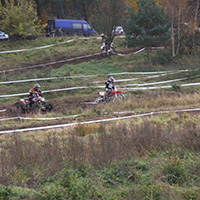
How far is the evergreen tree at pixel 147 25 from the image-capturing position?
28.2m

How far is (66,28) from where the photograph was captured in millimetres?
41188

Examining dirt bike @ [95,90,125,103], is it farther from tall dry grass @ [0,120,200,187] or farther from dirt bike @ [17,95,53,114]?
tall dry grass @ [0,120,200,187]

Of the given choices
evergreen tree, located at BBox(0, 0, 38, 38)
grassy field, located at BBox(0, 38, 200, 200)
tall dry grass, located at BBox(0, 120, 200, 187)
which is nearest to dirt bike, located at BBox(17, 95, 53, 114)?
grassy field, located at BBox(0, 38, 200, 200)

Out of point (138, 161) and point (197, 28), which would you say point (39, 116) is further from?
point (197, 28)

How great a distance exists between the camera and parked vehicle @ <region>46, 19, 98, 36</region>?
131ft

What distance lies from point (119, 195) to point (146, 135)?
2985 mm

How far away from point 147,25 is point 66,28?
1462cm

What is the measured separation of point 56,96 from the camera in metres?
21.8

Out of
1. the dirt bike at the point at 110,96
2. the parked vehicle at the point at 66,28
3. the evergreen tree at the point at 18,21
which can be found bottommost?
the dirt bike at the point at 110,96

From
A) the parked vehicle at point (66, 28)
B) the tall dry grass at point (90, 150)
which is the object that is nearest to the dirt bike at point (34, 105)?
the tall dry grass at point (90, 150)

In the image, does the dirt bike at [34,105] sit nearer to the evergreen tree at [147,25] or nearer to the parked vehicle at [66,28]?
the evergreen tree at [147,25]

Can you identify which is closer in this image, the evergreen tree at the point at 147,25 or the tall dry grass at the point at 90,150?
the tall dry grass at the point at 90,150

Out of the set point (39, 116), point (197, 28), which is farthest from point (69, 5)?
point (39, 116)

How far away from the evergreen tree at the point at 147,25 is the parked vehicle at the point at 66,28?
43.5 ft
